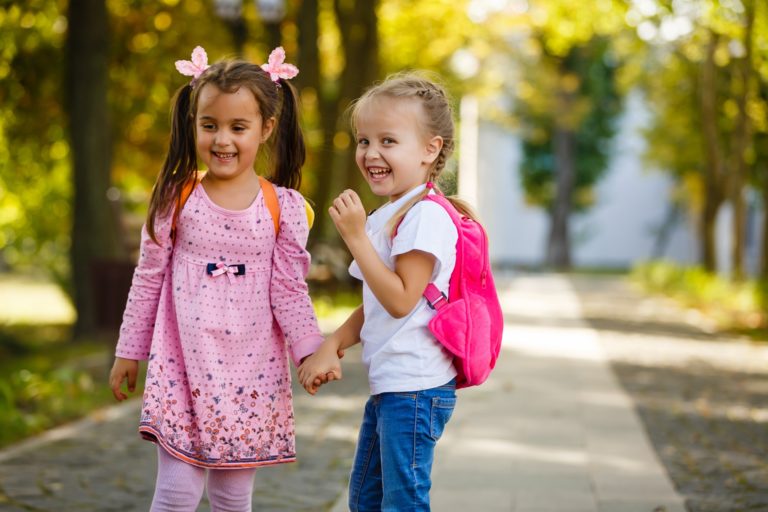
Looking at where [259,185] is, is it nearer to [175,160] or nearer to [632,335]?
[175,160]

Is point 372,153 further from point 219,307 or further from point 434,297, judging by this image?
point 219,307

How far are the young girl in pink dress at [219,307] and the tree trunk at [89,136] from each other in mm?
8957

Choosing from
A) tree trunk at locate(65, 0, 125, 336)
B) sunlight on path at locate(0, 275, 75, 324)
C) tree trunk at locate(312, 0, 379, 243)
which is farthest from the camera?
tree trunk at locate(312, 0, 379, 243)

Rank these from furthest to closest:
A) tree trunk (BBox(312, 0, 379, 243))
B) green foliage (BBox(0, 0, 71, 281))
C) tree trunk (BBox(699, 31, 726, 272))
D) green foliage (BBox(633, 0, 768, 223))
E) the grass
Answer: tree trunk (BBox(699, 31, 726, 272)) < green foliage (BBox(633, 0, 768, 223)) < tree trunk (BBox(312, 0, 379, 243)) < green foliage (BBox(0, 0, 71, 281)) < the grass

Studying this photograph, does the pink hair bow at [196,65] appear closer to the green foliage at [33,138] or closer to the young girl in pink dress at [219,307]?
the young girl in pink dress at [219,307]

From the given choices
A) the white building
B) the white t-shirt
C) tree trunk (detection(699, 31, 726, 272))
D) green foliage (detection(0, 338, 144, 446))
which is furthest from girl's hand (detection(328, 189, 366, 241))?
the white building

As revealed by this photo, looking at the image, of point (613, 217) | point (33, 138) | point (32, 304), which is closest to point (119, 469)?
point (33, 138)

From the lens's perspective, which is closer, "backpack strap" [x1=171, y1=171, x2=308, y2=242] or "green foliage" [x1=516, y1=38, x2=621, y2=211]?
"backpack strap" [x1=171, y1=171, x2=308, y2=242]

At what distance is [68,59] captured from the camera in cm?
1238

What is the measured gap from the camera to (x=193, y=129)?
A: 139 inches

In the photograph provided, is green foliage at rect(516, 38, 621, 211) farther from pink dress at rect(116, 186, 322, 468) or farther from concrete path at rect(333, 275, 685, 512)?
pink dress at rect(116, 186, 322, 468)

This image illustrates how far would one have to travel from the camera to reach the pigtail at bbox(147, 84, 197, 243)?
3.44m

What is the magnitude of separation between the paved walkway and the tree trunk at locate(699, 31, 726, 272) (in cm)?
1449

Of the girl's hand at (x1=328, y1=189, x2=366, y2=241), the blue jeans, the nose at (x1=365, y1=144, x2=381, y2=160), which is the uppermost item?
the nose at (x1=365, y1=144, x2=381, y2=160)
